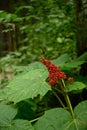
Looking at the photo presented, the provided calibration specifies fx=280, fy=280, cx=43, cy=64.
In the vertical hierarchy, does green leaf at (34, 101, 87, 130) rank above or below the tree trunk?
below

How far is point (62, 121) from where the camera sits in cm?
148

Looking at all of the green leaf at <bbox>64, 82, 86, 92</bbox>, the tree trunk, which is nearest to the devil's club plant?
the green leaf at <bbox>64, 82, 86, 92</bbox>

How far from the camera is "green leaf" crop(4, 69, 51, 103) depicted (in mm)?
1527

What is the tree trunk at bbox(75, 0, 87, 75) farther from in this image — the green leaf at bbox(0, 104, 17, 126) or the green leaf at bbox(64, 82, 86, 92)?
the green leaf at bbox(0, 104, 17, 126)

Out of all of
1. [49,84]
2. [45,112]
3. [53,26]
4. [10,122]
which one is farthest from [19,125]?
[53,26]

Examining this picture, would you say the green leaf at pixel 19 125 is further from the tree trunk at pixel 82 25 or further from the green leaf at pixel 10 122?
the tree trunk at pixel 82 25

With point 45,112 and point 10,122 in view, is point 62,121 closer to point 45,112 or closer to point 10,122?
point 45,112

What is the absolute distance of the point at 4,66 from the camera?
3051 mm

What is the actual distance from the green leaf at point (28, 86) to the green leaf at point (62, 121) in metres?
0.13

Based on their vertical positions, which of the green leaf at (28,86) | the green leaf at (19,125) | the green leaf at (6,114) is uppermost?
the green leaf at (28,86)

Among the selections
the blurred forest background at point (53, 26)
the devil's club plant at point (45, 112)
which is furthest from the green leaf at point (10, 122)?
the blurred forest background at point (53, 26)

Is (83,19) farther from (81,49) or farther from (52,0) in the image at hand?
(52,0)

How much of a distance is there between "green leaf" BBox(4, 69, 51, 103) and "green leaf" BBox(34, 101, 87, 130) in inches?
5.2

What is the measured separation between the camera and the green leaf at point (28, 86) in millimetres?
1527
